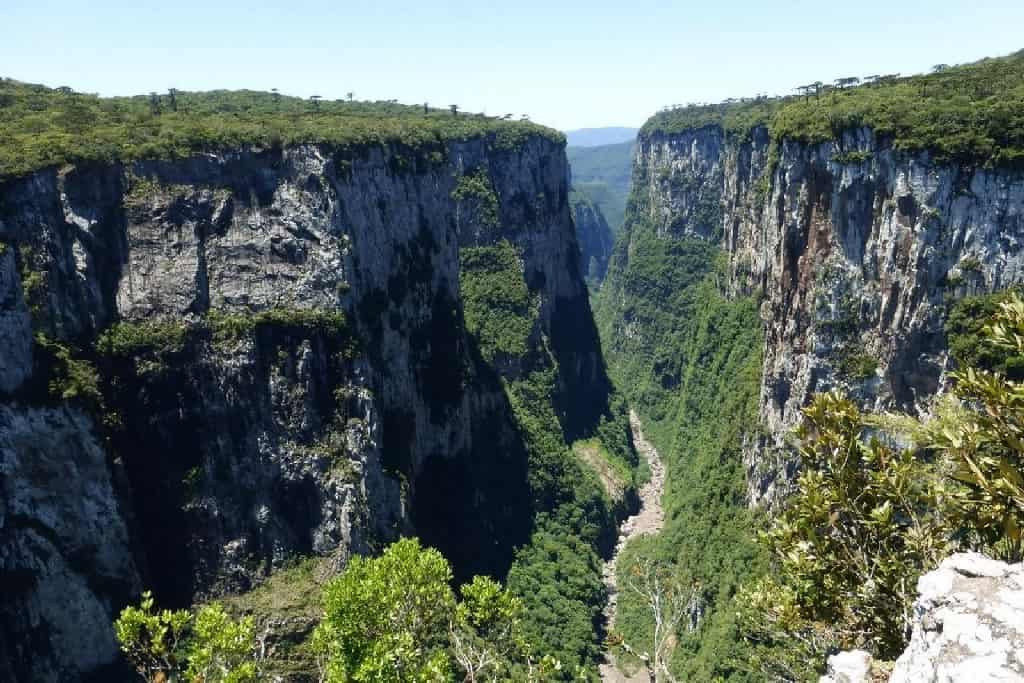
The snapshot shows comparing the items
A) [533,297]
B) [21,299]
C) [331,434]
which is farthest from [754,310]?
[21,299]

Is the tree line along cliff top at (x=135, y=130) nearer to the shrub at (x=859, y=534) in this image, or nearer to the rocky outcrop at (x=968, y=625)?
the shrub at (x=859, y=534)

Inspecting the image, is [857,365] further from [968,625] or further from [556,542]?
[968,625]

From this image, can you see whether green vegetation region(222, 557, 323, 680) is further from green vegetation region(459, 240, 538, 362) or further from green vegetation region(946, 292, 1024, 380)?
green vegetation region(946, 292, 1024, 380)

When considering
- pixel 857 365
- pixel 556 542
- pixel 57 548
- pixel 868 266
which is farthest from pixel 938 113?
pixel 57 548

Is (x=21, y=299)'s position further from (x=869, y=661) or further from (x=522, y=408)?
(x=522, y=408)

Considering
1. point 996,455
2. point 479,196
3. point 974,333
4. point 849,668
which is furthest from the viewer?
point 479,196

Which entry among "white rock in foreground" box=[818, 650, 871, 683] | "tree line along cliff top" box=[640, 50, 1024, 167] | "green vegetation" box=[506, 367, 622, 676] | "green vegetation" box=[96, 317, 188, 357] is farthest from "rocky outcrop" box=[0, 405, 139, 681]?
"tree line along cliff top" box=[640, 50, 1024, 167]

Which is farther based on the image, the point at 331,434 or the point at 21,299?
the point at 331,434
